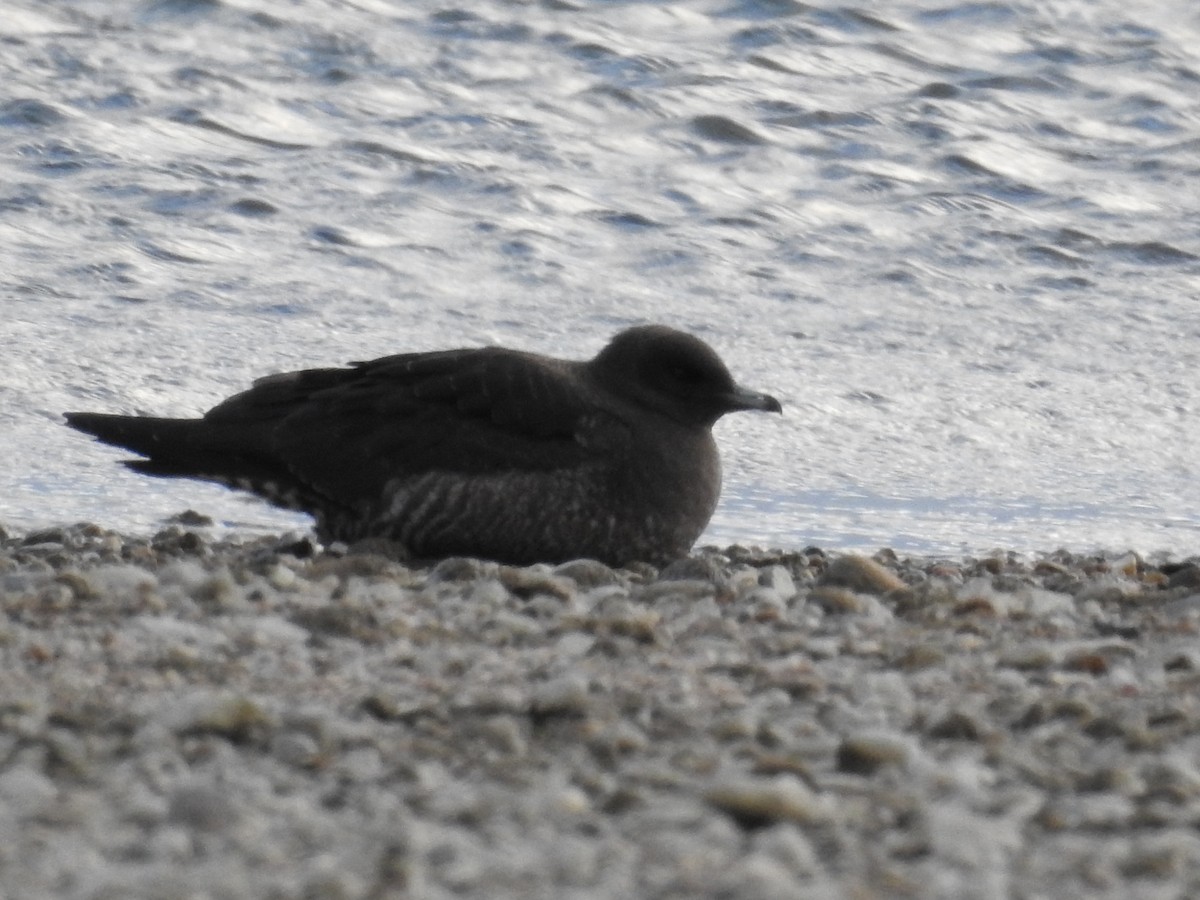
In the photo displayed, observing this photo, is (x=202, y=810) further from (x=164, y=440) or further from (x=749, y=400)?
(x=749, y=400)

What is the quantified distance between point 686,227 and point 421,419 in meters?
4.66

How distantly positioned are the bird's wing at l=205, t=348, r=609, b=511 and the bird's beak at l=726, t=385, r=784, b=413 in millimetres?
499

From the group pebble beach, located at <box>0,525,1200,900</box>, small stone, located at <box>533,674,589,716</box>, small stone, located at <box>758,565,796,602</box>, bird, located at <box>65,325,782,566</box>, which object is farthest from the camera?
bird, located at <box>65,325,782,566</box>

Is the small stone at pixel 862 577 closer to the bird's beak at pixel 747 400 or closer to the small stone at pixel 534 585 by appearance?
the small stone at pixel 534 585

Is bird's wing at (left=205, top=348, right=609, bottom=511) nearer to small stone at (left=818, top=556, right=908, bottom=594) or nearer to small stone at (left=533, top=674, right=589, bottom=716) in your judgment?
small stone at (left=818, top=556, right=908, bottom=594)

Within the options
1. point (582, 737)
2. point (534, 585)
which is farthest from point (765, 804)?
point (534, 585)

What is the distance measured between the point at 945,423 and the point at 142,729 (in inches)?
212

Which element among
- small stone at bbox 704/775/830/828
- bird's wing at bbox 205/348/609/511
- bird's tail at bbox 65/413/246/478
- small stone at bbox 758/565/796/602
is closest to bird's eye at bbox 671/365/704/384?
bird's wing at bbox 205/348/609/511

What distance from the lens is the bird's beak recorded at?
6.38m

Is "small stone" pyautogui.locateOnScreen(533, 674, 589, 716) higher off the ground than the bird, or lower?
higher

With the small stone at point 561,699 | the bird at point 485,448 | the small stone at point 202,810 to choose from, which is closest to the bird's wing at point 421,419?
the bird at point 485,448

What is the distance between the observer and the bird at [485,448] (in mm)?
5984

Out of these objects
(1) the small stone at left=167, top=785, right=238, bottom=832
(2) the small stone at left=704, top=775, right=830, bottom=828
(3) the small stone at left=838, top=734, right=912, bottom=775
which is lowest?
(1) the small stone at left=167, top=785, right=238, bottom=832

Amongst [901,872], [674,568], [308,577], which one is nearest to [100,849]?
[901,872]
